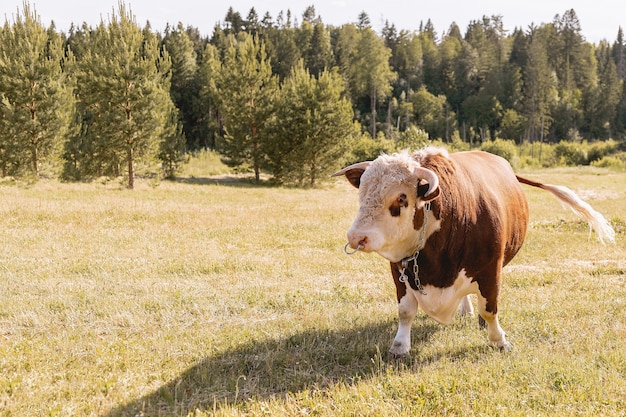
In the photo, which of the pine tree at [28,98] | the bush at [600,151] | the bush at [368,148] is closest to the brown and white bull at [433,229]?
the pine tree at [28,98]

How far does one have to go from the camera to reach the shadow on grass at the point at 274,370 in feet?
15.2

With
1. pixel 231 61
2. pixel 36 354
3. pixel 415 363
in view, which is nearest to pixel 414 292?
pixel 415 363

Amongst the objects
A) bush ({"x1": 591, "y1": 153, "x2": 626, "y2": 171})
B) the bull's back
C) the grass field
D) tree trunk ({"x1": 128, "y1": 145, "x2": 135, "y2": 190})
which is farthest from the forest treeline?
the bull's back

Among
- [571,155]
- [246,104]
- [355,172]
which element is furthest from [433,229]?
[571,155]

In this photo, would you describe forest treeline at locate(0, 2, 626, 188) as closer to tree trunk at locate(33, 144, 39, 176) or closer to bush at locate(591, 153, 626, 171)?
tree trunk at locate(33, 144, 39, 176)

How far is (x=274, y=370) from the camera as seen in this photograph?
17.6ft

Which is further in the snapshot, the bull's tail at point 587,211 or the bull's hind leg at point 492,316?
the bull's tail at point 587,211

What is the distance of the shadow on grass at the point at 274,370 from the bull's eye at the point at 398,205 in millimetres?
1619

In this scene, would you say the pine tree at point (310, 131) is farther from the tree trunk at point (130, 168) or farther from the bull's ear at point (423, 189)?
the bull's ear at point (423, 189)

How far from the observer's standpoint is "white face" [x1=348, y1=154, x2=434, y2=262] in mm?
4543

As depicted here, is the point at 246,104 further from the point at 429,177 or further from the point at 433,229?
the point at 429,177

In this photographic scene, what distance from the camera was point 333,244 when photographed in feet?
44.0

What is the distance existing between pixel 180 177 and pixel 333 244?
95.1 feet

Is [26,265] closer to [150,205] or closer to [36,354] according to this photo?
[36,354]
